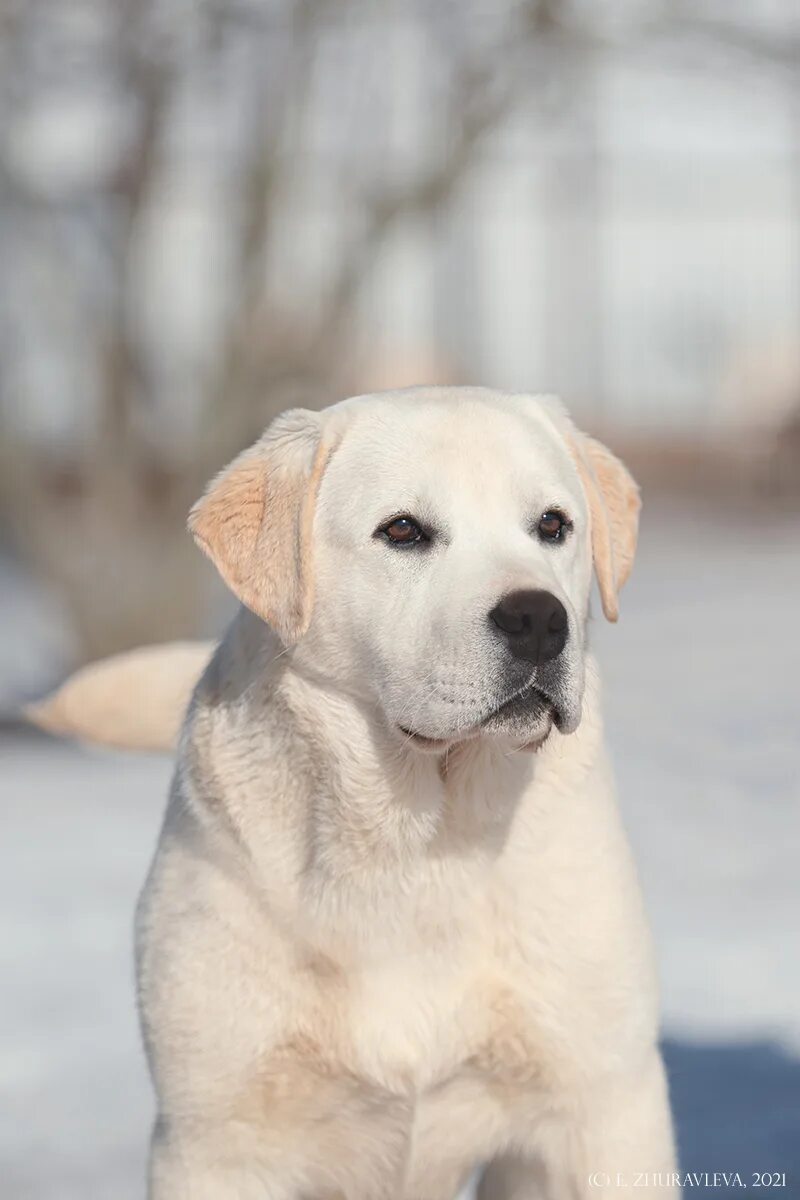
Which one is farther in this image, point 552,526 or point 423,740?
point 552,526

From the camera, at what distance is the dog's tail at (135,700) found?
3893 mm

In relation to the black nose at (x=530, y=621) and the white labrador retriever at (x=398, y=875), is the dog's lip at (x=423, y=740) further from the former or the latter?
the black nose at (x=530, y=621)

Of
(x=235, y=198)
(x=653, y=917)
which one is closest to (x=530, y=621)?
(x=653, y=917)

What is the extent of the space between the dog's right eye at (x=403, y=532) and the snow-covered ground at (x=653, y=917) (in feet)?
4.57

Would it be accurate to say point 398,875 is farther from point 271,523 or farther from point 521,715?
point 271,523

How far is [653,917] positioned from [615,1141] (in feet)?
7.03

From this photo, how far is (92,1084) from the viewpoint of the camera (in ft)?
13.0

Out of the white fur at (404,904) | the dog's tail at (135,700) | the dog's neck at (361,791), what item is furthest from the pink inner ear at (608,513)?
the dog's tail at (135,700)

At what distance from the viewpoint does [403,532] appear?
287 centimetres

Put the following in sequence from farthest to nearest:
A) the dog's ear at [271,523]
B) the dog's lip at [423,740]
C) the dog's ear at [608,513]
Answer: the dog's ear at [608,513] → the dog's ear at [271,523] → the dog's lip at [423,740]

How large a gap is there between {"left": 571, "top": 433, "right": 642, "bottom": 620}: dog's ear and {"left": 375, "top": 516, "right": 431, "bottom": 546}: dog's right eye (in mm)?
397

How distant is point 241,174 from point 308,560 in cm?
533

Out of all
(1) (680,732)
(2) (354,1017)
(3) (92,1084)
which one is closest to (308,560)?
(2) (354,1017)

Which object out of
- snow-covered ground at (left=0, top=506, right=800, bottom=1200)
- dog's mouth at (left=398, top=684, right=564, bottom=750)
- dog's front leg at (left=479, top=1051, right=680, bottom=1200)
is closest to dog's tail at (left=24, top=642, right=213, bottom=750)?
snow-covered ground at (left=0, top=506, right=800, bottom=1200)
